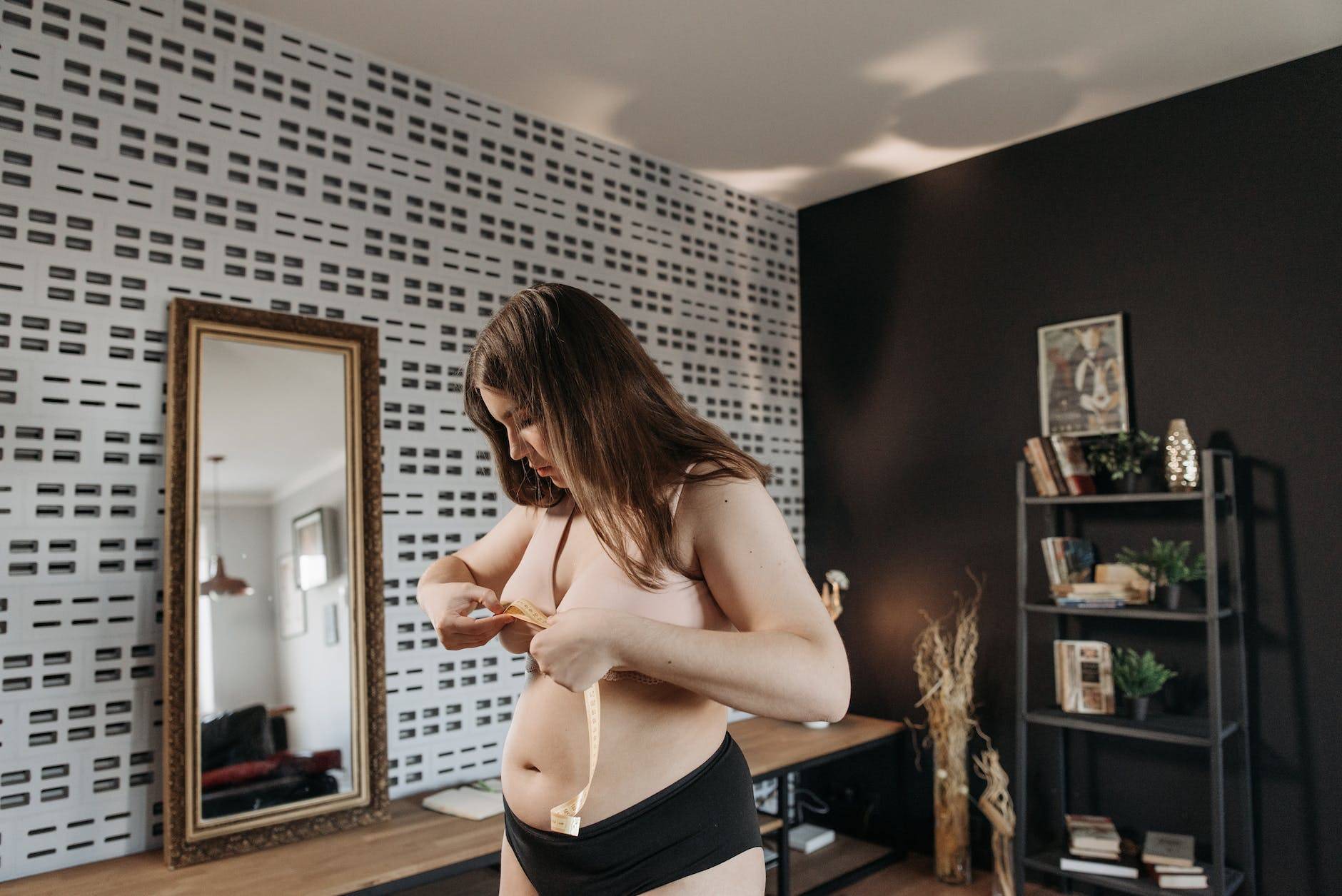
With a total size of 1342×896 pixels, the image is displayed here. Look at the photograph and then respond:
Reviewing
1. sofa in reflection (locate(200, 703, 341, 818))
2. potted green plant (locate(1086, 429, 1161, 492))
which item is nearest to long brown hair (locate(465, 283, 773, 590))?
sofa in reflection (locate(200, 703, 341, 818))

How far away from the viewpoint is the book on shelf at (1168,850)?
2.88 metres

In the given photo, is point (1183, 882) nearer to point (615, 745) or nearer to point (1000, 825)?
point (1000, 825)

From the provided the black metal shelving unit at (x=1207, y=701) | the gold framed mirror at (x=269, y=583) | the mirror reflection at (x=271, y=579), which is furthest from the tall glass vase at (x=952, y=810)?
the mirror reflection at (x=271, y=579)

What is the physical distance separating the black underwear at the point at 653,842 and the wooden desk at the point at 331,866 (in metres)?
1.14

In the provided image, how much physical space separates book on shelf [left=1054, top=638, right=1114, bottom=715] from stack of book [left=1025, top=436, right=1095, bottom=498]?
20.4 inches

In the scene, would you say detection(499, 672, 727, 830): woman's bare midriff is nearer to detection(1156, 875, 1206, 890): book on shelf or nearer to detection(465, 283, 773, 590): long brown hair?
detection(465, 283, 773, 590): long brown hair

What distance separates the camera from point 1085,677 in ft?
10.2

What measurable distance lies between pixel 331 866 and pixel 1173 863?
2.46 meters

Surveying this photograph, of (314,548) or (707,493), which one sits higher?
(707,493)

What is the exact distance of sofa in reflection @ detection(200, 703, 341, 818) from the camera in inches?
91.4

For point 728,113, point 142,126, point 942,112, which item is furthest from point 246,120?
point 942,112

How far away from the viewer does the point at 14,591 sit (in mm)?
2168

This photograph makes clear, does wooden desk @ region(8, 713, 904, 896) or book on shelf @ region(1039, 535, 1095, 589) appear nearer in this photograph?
wooden desk @ region(8, 713, 904, 896)

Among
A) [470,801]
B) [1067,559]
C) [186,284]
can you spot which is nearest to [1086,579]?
[1067,559]
